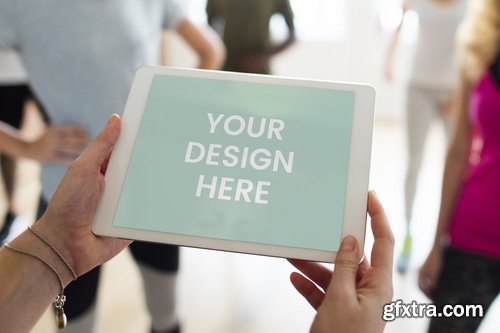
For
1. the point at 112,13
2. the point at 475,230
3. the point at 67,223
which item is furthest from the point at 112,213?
the point at 475,230

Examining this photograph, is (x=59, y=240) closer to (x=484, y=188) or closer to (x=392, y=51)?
(x=484, y=188)

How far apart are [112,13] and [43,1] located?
13cm

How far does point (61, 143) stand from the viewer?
0.97 meters

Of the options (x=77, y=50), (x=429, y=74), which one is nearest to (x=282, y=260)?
(x=429, y=74)

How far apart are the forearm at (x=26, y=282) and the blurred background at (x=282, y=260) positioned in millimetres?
991

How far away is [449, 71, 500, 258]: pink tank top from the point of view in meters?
0.98

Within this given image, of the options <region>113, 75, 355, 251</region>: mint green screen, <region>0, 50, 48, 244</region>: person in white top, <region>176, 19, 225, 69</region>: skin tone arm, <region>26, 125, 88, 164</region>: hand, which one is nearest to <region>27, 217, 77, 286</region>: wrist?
<region>113, 75, 355, 251</region>: mint green screen

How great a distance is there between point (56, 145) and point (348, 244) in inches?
27.0

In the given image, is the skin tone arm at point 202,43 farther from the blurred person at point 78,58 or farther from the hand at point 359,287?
the hand at point 359,287

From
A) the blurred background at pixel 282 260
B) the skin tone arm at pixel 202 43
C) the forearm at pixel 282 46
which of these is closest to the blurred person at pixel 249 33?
the forearm at pixel 282 46

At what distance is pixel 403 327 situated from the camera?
1.62m

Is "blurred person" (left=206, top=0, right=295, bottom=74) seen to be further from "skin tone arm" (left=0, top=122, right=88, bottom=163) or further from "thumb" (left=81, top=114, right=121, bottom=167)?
"thumb" (left=81, top=114, right=121, bottom=167)

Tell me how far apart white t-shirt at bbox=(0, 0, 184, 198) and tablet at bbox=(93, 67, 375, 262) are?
0.84 ft

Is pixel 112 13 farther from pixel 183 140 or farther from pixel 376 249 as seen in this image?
pixel 376 249
